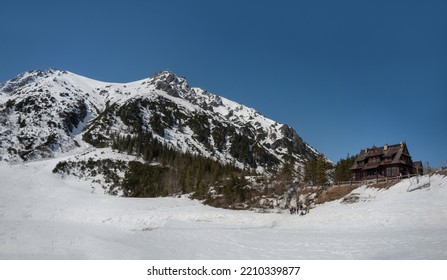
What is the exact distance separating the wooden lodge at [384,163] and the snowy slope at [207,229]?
2174 cm

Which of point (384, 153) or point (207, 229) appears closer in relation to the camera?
point (207, 229)

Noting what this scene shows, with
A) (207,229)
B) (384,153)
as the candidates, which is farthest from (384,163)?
(207,229)

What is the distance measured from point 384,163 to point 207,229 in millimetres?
50832

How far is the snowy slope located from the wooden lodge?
21.7 m

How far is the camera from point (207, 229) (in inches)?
1287

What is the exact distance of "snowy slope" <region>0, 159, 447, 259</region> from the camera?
17984 millimetres

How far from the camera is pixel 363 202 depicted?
1736 inches

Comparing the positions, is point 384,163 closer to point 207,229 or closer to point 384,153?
point 384,153

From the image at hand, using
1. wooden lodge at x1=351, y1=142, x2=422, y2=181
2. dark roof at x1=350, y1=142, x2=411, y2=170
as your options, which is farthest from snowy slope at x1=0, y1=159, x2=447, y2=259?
dark roof at x1=350, y1=142, x2=411, y2=170

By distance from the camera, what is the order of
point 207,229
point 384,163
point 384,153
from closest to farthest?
point 207,229, point 384,163, point 384,153

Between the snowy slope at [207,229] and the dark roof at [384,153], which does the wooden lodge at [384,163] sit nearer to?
the dark roof at [384,153]

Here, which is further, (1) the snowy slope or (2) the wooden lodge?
(2) the wooden lodge

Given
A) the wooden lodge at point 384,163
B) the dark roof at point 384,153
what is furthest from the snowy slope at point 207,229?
the dark roof at point 384,153

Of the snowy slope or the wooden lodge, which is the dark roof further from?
the snowy slope
